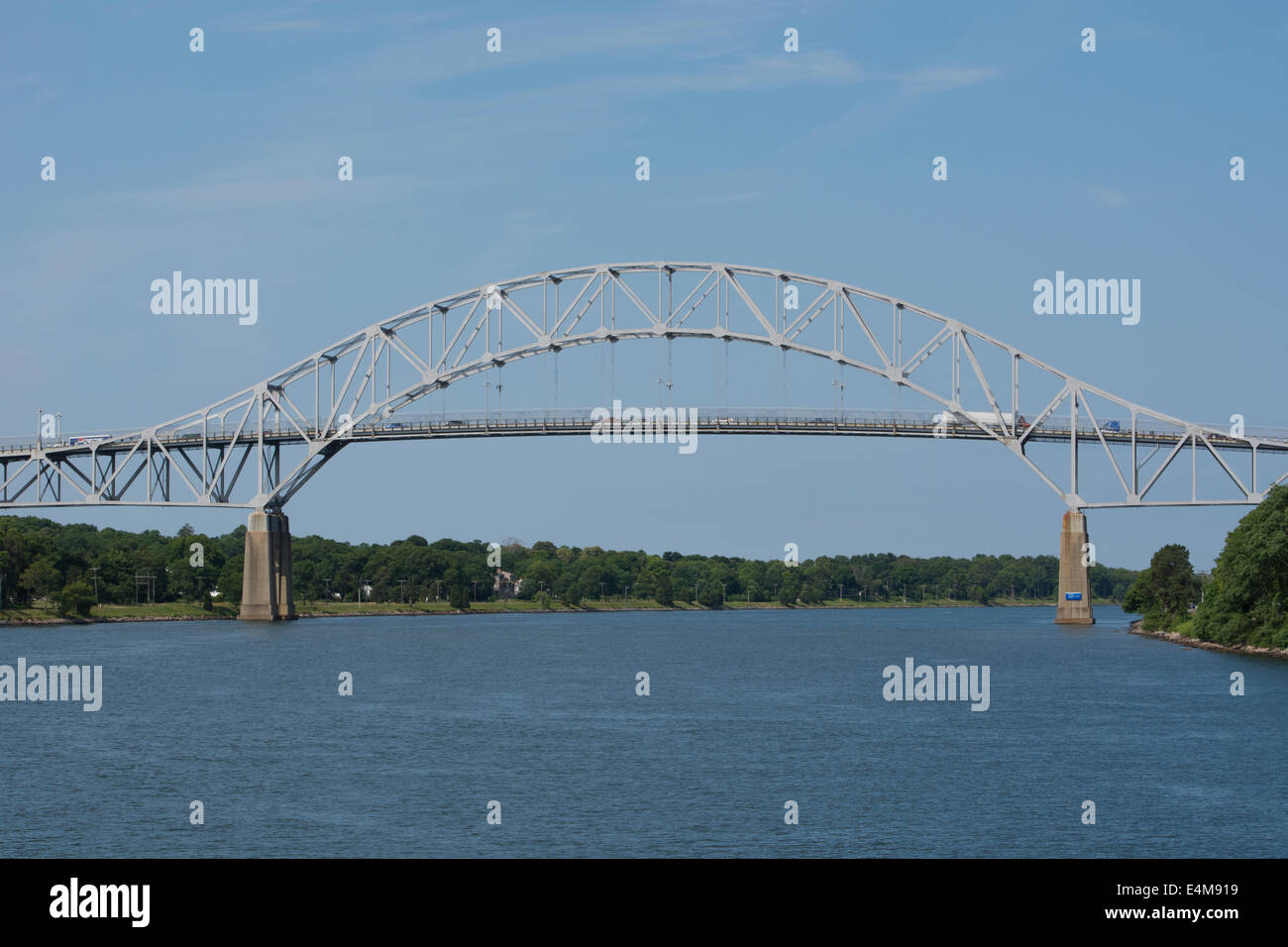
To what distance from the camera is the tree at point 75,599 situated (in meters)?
126

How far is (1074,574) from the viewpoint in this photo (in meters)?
112

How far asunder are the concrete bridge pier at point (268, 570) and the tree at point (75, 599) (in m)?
17.7

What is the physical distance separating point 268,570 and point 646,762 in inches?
3279

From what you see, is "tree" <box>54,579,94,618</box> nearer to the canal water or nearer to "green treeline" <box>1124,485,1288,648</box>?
the canal water

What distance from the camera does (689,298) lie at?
110250 mm

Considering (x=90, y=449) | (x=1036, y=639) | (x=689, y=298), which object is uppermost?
(x=689, y=298)

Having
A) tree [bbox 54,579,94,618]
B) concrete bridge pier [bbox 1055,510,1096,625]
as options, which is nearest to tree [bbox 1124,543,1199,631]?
concrete bridge pier [bbox 1055,510,1096,625]

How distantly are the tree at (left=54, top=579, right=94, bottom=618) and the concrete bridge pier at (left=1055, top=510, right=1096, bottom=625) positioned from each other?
85.4 metres

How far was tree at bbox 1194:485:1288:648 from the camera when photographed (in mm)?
72750

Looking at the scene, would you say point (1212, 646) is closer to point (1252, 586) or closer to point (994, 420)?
point (1252, 586)
